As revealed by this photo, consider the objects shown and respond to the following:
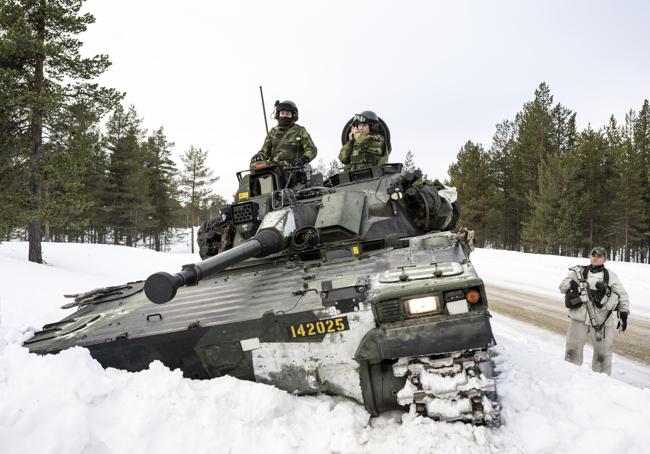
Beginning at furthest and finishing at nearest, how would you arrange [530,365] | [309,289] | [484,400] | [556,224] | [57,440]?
[556,224]
[530,365]
[309,289]
[484,400]
[57,440]

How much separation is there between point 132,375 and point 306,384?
4.77ft

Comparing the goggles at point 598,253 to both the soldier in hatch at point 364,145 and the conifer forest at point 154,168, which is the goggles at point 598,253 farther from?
the conifer forest at point 154,168

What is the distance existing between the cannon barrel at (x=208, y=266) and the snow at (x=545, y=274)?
902cm

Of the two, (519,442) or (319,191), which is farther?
(319,191)

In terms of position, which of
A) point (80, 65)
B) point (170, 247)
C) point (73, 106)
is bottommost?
point (170, 247)

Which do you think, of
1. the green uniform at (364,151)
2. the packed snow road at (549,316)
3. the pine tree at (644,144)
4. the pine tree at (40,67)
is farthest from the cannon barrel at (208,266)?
the pine tree at (644,144)

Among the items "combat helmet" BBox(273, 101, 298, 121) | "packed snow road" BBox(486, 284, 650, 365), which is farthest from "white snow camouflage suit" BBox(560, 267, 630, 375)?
"combat helmet" BBox(273, 101, 298, 121)

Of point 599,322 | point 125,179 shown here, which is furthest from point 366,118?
point 125,179

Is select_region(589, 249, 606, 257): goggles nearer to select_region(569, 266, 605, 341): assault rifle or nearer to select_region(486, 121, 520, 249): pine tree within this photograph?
select_region(569, 266, 605, 341): assault rifle

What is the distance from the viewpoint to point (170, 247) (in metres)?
55.8

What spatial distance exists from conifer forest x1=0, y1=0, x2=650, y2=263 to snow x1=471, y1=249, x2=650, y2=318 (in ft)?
39.1

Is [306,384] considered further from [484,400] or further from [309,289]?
[484,400]

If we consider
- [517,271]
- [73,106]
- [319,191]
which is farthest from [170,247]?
[319,191]

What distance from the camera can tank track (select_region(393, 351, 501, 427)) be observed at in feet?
10.2
